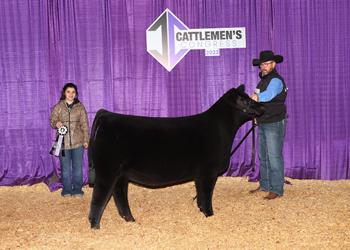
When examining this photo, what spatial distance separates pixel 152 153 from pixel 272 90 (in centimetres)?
191

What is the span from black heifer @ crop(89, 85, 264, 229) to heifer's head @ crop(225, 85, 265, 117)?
0.01 m

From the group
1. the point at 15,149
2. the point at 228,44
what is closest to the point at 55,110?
the point at 15,149

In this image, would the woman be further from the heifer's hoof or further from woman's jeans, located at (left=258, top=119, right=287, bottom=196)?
woman's jeans, located at (left=258, top=119, right=287, bottom=196)

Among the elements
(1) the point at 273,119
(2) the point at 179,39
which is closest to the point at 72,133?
(2) the point at 179,39

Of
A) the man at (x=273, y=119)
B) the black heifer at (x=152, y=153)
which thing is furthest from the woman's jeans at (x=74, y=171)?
the man at (x=273, y=119)

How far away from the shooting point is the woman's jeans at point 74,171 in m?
5.14

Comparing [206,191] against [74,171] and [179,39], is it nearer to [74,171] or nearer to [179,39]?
[74,171]

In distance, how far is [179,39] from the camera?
5.61 m

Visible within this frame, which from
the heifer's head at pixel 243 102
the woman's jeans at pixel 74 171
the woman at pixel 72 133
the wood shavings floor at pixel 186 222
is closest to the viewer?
the wood shavings floor at pixel 186 222

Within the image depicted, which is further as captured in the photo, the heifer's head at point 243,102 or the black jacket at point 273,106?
the black jacket at point 273,106

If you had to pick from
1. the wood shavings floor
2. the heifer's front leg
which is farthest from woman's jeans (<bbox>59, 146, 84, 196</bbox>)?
the heifer's front leg

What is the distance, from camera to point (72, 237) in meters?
3.29

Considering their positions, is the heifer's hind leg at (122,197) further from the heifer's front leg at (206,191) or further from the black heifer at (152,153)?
the heifer's front leg at (206,191)

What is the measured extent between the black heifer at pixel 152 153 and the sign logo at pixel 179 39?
2.05m
